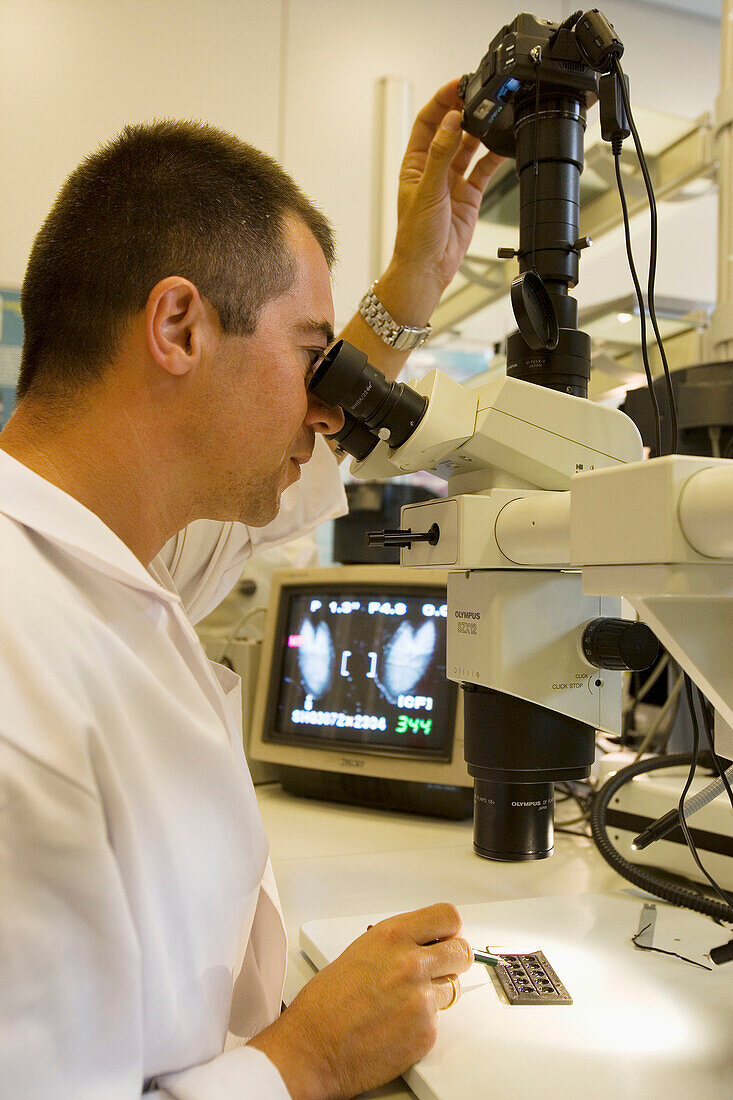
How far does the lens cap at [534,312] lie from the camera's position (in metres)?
0.80

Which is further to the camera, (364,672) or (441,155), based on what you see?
(364,672)

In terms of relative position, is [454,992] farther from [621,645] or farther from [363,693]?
[363,693]

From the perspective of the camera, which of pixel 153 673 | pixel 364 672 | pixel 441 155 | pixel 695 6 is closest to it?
pixel 153 673

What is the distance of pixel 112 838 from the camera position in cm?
61

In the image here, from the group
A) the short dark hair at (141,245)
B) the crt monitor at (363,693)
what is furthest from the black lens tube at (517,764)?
the crt monitor at (363,693)

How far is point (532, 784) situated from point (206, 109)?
2.41 metres

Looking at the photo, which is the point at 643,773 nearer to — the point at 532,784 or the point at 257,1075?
the point at 532,784

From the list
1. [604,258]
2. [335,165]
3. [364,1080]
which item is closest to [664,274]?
[604,258]

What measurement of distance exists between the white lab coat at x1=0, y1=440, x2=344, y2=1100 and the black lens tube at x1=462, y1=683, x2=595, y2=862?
0.85 ft

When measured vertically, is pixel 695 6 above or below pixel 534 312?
above

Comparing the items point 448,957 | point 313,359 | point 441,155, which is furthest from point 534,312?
point 448,957

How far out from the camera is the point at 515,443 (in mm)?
828

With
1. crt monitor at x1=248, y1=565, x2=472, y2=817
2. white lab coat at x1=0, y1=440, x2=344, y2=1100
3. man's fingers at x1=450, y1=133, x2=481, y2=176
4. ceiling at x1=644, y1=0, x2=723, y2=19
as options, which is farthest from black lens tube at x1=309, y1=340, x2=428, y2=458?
ceiling at x1=644, y1=0, x2=723, y2=19

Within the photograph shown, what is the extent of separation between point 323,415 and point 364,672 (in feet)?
2.60
